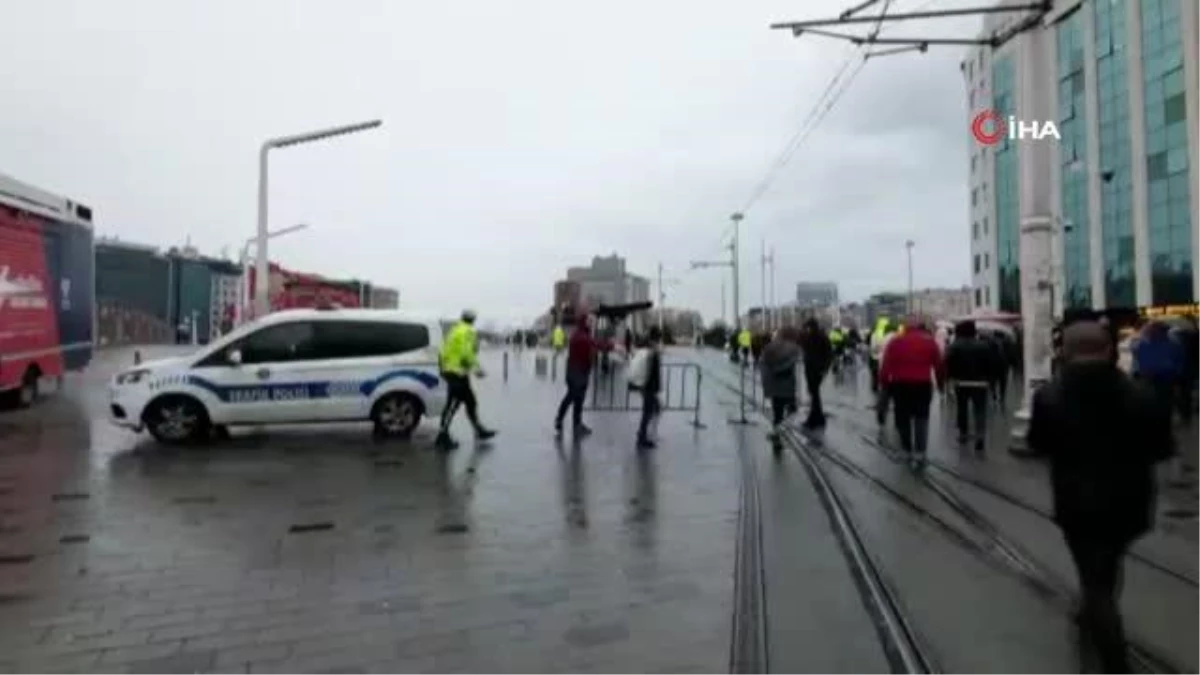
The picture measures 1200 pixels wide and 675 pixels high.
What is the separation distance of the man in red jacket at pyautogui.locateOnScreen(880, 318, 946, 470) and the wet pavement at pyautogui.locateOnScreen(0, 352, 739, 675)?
2066mm

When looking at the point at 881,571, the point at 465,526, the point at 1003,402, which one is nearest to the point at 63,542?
the point at 465,526

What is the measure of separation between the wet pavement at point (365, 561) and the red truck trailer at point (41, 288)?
5584mm

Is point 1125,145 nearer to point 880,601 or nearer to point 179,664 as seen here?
point 880,601

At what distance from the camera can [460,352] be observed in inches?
571

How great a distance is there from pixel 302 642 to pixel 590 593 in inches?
69.3

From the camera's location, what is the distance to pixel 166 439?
48.5ft

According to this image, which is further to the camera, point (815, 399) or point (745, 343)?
point (745, 343)

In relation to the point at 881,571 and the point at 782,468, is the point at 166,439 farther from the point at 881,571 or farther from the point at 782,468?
the point at 881,571

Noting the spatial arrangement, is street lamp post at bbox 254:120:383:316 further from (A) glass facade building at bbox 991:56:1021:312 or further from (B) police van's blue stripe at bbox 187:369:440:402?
(A) glass facade building at bbox 991:56:1021:312

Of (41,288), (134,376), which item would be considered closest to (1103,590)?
(134,376)

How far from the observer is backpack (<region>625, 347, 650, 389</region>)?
14.9m

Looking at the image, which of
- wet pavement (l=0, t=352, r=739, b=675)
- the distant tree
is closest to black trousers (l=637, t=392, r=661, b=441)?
wet pavement (l=0, t=352, r=739, b=675)

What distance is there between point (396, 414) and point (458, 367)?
160 centimetres

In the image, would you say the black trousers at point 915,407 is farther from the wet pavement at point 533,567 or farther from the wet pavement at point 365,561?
the wet pavement at point 365,561
